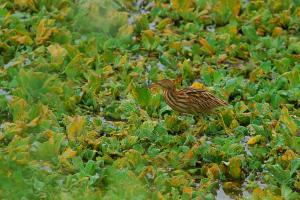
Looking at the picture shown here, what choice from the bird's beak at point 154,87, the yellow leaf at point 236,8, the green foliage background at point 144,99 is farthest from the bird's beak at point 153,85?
the yellow leaf at point 236,8

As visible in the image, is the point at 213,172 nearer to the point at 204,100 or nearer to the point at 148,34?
the point at 204,100

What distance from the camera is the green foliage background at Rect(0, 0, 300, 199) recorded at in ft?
30.4

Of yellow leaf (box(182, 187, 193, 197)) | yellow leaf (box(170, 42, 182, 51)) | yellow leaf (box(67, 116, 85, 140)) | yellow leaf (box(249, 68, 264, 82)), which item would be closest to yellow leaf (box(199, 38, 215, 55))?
yellow leaf (box(170, 42, 182, 51))

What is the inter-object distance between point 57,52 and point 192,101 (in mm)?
1988

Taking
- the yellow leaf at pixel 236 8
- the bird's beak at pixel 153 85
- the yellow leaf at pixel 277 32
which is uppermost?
the bird's beak at pixel 153 85

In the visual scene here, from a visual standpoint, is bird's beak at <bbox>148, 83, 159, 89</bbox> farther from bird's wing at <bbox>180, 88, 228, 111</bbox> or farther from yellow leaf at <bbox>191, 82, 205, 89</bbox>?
yellow leaf at <bbox>191, 82, 205, 89</bbox>

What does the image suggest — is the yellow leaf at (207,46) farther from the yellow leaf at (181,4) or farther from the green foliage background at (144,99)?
the yellow leaf at (181,4)

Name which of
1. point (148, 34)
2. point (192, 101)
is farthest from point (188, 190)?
point (148, 34)

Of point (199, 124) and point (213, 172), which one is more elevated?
point (213, 172)

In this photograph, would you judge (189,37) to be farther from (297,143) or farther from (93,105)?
(297,143)

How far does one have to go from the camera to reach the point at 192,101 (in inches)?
410

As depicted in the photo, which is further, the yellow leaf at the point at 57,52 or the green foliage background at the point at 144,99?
the yellow leaf at the point at 57,52

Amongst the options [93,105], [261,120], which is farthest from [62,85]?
[261,120]

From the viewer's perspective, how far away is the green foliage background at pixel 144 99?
9.26 m
